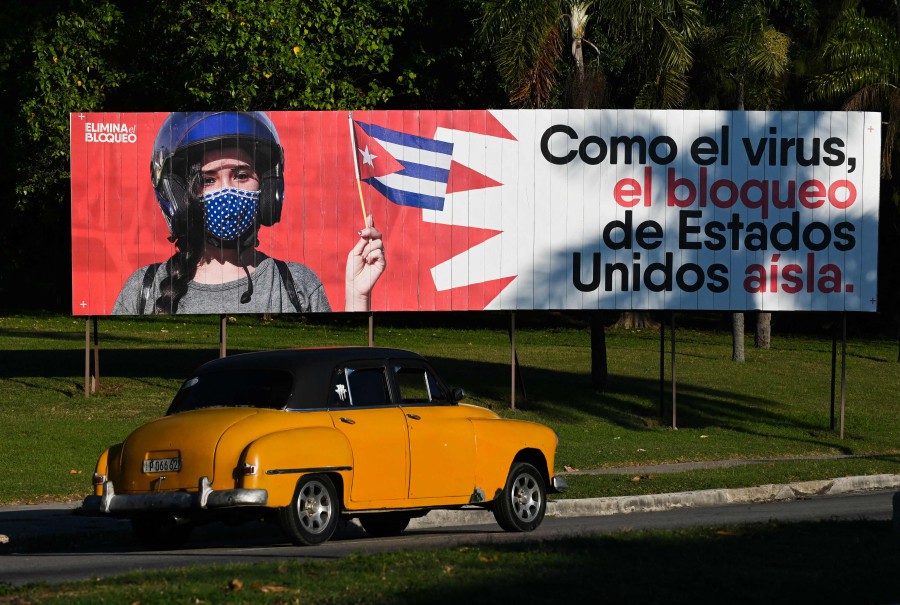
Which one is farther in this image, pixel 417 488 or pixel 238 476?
pixel 417 488

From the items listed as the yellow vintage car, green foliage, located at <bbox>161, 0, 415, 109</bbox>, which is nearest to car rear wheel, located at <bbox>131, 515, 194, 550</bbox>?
the yellow vintage car

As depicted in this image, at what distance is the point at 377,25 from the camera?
37094 millimetres

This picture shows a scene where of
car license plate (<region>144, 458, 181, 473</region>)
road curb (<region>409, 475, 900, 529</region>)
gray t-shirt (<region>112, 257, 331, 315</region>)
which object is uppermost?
gray t-shirt (<region>112, 257, 331, 315</region>)

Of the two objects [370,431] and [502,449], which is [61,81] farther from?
[370,431]

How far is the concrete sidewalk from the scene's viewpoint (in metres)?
12.9

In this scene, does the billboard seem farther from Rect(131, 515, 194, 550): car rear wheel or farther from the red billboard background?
Rect(131, 515, 194, 550): car rear wheel

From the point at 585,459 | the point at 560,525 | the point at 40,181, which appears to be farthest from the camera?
Result: the point at 40,181

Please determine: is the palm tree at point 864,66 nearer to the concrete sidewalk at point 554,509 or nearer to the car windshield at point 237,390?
the concrete sidewalk at point 554,509

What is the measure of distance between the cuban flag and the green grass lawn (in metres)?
4.56

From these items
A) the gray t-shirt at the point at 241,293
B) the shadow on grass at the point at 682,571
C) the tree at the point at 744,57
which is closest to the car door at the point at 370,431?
the shadow on grass at the point at 682,571

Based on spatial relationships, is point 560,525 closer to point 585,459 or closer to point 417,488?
point 417,488

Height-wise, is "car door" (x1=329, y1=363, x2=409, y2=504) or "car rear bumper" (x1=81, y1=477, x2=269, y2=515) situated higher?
"car door" (x1=329, y1=363, x2=409, y2=504)

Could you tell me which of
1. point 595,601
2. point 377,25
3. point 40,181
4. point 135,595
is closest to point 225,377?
point 135,595

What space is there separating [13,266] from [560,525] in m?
39.0
